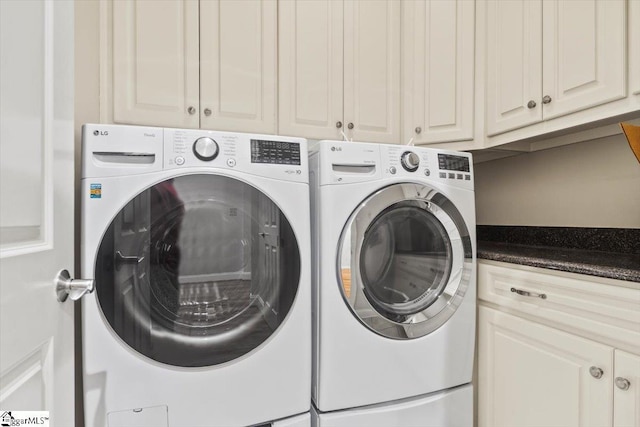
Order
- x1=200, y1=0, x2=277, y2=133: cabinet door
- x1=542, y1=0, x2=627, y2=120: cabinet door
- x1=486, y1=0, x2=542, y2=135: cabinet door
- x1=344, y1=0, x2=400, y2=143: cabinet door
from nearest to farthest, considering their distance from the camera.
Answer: x1=542, y1=0, x2=627, y2=120: cabinet door
x1=486, y1=0, x2=542, y2=135: cabinet door
x1=200, y1=0, x2=277, y2=133: cabinet door
x1=344, y1=0, x2=400, y2=143: cabinet door

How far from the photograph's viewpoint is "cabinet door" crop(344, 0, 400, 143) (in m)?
1.66

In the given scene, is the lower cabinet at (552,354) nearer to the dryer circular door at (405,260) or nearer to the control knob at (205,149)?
Answer: the dryer circular door at (405,260)

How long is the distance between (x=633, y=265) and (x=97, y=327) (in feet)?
4.99

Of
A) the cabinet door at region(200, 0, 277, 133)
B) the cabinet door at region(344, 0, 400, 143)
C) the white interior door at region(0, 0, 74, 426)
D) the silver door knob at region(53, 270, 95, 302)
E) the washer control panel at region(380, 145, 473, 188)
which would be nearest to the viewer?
the white interior door at region(0, 0, 74, 426)

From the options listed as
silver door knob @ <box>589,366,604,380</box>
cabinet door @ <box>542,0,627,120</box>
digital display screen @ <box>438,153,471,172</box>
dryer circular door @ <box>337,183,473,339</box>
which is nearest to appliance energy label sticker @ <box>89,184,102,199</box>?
dryer circular door @ <box>337,183,473,339</box>

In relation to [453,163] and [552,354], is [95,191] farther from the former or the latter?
[552,354]

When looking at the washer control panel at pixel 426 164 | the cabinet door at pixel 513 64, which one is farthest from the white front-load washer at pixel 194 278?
the cabinet door at pixel 513 64

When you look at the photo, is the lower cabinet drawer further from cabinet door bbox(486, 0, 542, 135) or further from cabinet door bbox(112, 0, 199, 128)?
cabinet door bbox(112, 0, 199, 128)

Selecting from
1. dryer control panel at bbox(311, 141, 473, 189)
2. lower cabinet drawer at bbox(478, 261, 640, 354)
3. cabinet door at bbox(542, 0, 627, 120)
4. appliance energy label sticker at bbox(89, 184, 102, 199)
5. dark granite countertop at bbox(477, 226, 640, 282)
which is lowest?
lower cabinet drawer at bbox(478, 261, 640, 354)

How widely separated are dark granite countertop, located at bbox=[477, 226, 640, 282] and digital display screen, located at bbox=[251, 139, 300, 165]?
2.71ft

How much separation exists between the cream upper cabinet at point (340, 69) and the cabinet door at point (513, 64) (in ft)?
1.44

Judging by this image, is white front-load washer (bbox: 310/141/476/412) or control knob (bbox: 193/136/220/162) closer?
control knob (bbox: 193/136/220/162)

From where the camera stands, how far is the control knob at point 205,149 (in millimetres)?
981

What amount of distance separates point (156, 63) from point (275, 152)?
723mm
